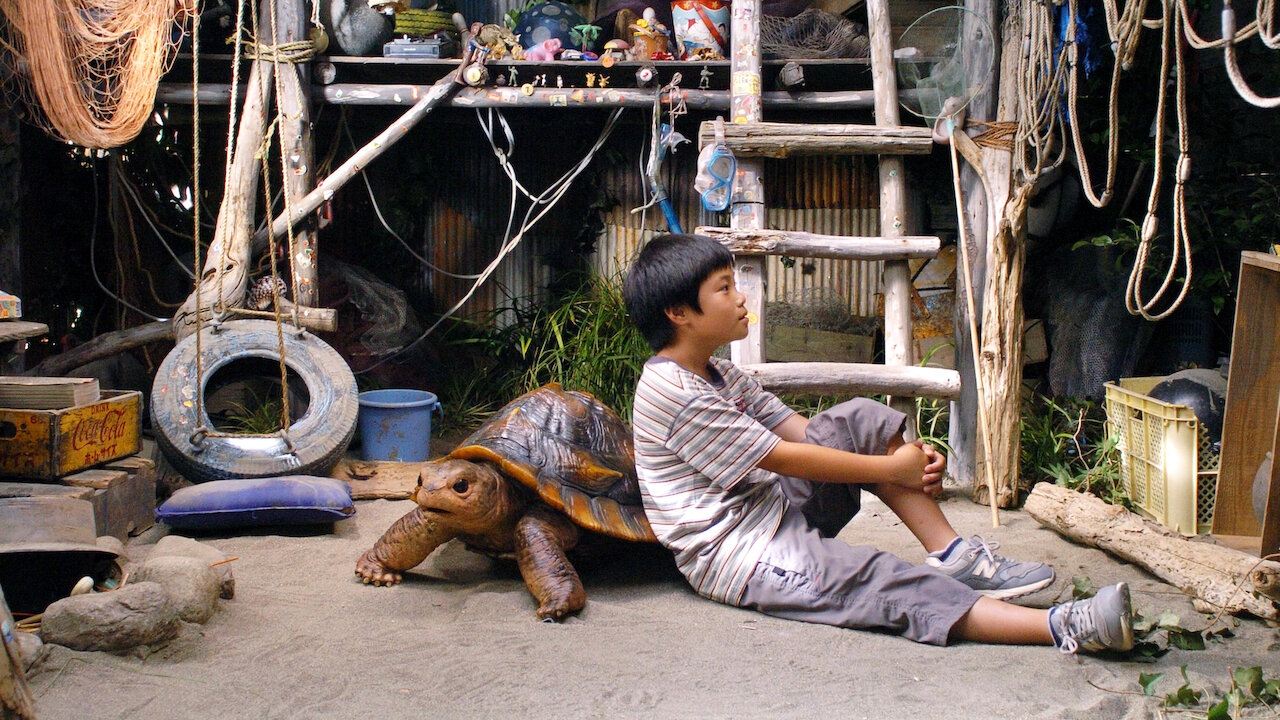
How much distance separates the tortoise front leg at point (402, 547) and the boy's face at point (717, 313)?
108cm

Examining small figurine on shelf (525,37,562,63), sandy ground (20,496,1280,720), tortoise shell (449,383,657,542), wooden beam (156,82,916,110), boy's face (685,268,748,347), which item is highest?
small figurine on shelf (525,37,562,63)

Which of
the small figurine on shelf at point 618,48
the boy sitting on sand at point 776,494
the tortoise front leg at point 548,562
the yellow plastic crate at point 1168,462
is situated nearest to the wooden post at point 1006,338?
the yellow plastic crate at point 1168,462

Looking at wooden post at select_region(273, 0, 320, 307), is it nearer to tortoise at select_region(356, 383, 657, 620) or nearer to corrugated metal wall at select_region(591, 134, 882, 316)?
corrugated metal wall at select_region(591, 134, 882, 316)

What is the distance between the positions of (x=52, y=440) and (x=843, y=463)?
298 cm

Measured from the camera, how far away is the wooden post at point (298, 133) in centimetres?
593

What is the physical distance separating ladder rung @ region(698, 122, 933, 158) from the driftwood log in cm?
176

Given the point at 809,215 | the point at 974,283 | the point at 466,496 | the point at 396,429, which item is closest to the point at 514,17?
the point at 809,215

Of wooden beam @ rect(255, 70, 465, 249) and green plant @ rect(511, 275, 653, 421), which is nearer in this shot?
wooden beam @ rect(255, 70, 465, 249)

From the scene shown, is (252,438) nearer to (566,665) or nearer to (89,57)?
(89,57)

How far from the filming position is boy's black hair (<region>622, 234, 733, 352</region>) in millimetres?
3375

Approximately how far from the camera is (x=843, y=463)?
10.6 ft

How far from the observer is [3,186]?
19.6 feet

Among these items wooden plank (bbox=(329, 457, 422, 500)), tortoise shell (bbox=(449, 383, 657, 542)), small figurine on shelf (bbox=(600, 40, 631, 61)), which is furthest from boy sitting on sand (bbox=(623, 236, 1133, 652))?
small figurine on shelf (bbox=(600, 40, 631, 61))

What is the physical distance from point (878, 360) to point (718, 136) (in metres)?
2.38
